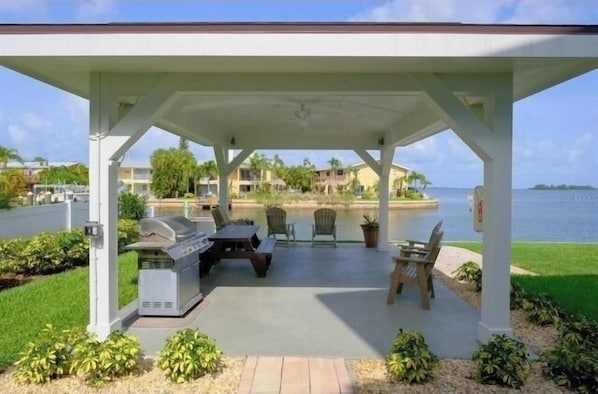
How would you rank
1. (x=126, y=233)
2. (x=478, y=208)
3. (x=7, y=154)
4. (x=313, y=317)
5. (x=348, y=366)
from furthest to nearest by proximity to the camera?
(x=7, y=154) → (x=126, y=233) → (x=313, y=317) → (x=478, y=208) → (x=348, y=366)

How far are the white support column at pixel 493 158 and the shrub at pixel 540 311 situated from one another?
2.76 feet

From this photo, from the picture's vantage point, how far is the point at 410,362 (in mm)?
3133

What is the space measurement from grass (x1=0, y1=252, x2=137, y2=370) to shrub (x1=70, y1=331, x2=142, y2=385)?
32.2 inches

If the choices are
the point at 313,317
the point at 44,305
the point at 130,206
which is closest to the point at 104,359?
the point at 313,317

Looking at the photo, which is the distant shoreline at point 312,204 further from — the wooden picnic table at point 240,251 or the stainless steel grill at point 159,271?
the stainless steel grill at point 159,271

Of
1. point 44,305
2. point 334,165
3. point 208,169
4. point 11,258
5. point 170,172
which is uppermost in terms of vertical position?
point 334,165

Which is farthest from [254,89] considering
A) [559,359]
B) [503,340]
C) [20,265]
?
[20,265]

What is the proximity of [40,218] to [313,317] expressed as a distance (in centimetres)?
798

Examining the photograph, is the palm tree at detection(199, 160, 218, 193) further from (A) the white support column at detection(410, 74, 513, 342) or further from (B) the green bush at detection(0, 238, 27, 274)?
(A) the white support column at detection(410, 74, 513, 342)

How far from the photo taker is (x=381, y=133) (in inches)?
374

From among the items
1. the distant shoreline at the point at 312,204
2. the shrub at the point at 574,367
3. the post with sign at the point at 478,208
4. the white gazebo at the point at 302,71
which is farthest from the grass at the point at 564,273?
the distant shoreline at the point at 312,204

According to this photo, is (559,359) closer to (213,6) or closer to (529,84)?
(529,84)

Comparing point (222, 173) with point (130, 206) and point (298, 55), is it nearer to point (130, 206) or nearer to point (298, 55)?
point (130, 206)

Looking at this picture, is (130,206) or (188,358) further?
(130,206)
